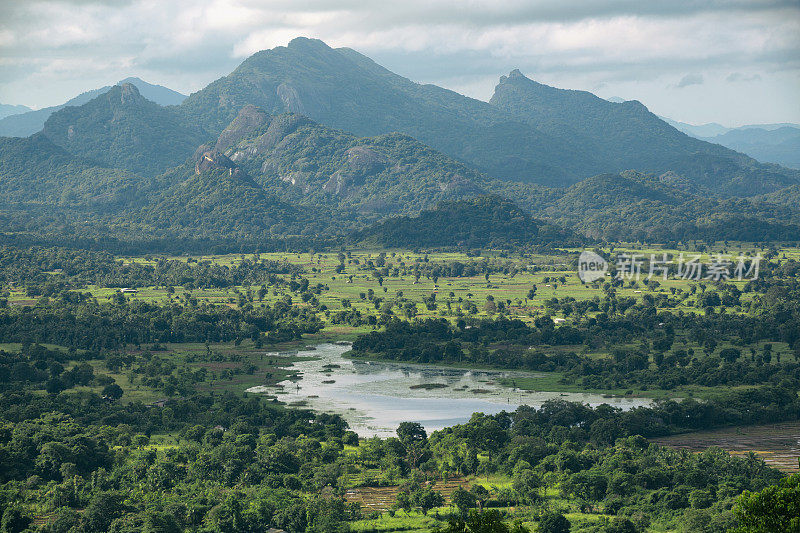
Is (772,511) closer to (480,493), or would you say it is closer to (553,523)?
(553,523)

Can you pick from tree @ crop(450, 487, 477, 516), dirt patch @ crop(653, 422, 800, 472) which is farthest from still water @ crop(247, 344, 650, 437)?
tree @ crop(450, 487, 477, 516)

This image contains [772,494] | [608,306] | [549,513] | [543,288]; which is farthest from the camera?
[543,288]

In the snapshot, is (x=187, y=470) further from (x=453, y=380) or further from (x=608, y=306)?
(x=608, y=306)

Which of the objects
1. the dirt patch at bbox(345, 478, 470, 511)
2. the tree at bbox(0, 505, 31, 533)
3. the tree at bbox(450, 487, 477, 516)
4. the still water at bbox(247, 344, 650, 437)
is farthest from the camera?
the still water at bbox(247, 344, 650, 437)

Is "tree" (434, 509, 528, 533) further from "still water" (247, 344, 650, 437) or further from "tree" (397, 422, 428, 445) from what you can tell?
A: "still water" (247, 344, 650, 437)

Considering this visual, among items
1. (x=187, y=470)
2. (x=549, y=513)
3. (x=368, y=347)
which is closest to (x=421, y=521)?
(x=549, y=513)

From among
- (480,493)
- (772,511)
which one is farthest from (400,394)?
(772,511)
